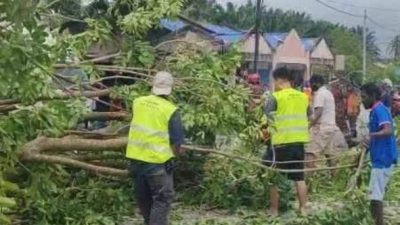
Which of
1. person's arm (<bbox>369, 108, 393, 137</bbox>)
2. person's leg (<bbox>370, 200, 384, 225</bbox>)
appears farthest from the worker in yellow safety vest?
person's arm (<bbox>369, 108, 393, 137</bbox>)

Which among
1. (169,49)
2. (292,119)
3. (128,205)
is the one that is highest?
(169,49)

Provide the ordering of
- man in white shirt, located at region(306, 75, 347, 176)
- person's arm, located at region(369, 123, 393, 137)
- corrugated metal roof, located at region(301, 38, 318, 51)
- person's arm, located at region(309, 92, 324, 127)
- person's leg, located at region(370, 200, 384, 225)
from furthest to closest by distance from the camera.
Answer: corrugated metal roof, located at region(301, 38, 318, 51)
person's arm, located at region(309, 92, 324, 127)
man in white shirt, located at region(306, 75, 347, 176)
person's leg, located at region(370, 200, 384, 225)
person's arm, located at region(369, 123, 393, 137)

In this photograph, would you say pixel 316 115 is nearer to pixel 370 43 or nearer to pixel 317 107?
pixel 317 107

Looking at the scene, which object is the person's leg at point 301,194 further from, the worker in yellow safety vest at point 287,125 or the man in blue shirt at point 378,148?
the man in blue shirt at point 378,148

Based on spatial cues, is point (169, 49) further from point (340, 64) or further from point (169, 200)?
point (340, 64)

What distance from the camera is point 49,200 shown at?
291 inches

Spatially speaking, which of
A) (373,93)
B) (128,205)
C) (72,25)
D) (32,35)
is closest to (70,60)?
(72,25)

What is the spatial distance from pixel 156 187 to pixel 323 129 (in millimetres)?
4687

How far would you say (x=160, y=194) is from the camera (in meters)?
6.96

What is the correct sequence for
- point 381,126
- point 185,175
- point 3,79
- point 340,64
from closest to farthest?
point 3,79
point 381,126
point 185,175
point 340,64

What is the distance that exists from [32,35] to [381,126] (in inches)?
167

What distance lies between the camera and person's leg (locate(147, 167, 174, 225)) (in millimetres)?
6910

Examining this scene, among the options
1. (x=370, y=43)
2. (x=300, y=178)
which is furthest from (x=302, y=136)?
(x=370, y=43)

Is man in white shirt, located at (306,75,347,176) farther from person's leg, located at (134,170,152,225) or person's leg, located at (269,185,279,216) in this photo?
person's leg, located at (134,170,152,225)
